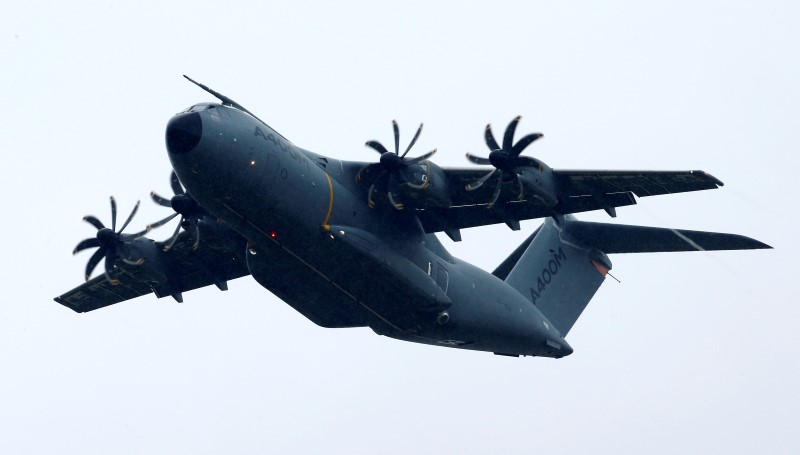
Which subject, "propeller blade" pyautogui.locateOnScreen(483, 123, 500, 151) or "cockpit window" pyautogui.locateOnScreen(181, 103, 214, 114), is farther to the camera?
"propeller blade" pyautogui.locateOnScreen(483, 123, 500, 151)

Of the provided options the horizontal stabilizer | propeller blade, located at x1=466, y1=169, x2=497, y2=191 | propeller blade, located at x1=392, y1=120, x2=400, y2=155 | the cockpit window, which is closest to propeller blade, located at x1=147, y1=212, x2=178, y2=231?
the cockpit window

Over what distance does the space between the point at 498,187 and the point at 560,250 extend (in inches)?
264

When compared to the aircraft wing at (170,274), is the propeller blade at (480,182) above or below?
above

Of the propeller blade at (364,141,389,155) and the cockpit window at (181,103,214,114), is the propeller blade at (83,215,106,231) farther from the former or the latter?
the propeller blade at (364,141,389,155)

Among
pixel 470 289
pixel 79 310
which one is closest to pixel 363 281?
pixel 470 289

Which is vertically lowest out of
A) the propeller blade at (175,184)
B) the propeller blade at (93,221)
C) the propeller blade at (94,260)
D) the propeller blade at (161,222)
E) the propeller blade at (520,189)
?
the propeller blade at (94,260)

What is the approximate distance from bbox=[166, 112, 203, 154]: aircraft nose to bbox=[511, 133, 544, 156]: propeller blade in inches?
240

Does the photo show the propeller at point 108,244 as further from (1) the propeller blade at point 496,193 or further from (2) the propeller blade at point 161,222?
(1) the propeller blade at point 496,193

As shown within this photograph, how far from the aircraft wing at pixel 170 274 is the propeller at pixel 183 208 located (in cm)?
34

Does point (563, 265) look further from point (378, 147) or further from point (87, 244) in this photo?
point (87, 244)

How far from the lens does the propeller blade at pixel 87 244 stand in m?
26.0

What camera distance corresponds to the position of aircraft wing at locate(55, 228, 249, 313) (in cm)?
2652

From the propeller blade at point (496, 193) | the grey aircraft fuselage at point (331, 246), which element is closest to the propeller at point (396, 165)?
the grey aircraft fuselage at point (331, 246)

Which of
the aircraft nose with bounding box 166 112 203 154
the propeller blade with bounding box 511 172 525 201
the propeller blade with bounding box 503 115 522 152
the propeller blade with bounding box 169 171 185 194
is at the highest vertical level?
the propeller blade with bounding box 503 115 522 152
